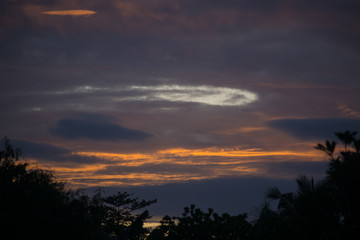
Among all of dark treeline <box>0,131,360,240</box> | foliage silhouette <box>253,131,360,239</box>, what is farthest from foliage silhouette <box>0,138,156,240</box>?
foliage silhouette <box>253,131,360,239</box>

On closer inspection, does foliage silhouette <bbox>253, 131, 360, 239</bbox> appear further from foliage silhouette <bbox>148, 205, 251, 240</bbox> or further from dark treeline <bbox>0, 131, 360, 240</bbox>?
foliage silhouette <bbox>148, 205, 251, 240</bbox>

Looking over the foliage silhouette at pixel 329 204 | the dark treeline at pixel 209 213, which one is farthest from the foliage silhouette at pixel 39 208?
the foliage silhouette at pixel 329 204

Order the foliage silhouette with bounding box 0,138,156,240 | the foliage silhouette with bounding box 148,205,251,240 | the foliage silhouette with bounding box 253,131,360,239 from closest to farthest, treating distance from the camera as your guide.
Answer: the foliage silhouette with bounding box 253,131,360,239 < the foliage silhouette with bounding box 0,138,156,240 < the foliage silhouette with bounding box 148,205,251,240

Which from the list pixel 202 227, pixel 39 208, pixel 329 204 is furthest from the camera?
pixel 202 227

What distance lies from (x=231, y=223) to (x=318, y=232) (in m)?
21.6

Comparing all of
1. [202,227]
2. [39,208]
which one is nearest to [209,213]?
A: [202,227]

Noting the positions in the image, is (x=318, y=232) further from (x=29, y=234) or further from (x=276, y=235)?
(x=29, y=234)

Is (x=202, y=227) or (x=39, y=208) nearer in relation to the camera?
(x=39, y=208)

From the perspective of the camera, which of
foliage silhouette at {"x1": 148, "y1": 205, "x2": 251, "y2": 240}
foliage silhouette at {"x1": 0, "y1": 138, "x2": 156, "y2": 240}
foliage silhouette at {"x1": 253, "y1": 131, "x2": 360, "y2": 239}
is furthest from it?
foliage silhouette at {"x1": 148, "y1": 205, "x2": 251, "y2": 240}

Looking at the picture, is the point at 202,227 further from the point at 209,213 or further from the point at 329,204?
the point at 329,204

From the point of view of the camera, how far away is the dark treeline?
19.5 meters

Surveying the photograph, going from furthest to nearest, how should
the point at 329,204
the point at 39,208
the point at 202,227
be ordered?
the point at 202,227 → the point at 39,208 → the point at 329,204

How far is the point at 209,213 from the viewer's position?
145ft

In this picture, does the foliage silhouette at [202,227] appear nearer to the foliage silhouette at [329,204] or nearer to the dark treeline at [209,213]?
the dark treeline at [209,213]
